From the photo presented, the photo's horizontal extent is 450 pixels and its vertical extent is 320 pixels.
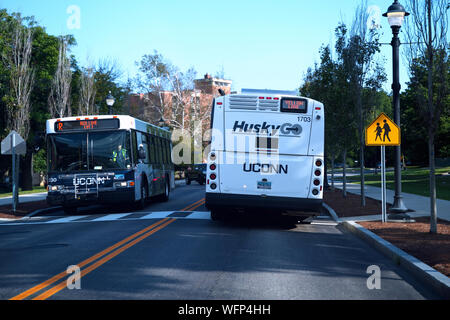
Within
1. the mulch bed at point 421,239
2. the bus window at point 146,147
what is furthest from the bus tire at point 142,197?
the mulch bed at point 421,239

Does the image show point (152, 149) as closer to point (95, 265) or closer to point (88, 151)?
point (88, 151)

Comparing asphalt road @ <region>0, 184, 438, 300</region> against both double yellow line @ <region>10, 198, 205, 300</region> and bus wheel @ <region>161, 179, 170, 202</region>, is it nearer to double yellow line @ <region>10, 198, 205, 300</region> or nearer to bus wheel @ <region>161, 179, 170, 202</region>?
double yellow line @ <region>10, 198, 205, 300</region>

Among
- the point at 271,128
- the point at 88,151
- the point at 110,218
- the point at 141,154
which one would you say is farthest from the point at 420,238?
the point at 88,151

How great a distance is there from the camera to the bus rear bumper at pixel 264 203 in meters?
13.3

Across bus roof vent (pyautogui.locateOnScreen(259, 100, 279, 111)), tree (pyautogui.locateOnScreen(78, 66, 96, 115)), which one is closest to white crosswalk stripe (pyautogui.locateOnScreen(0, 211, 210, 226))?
bus roof vent (pyautogui.locateOnScreen(259, 100, 279, 111))

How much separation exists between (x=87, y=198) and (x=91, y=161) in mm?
1211

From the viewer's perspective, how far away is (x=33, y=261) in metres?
9.09

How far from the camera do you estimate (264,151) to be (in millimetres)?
13586

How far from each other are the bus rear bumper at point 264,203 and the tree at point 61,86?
2362 cm

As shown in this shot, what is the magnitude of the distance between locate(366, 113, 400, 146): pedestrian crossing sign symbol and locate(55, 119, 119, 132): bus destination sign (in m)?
8.40

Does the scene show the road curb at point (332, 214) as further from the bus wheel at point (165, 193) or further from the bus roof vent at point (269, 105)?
the bus wheel at point (165, 193)

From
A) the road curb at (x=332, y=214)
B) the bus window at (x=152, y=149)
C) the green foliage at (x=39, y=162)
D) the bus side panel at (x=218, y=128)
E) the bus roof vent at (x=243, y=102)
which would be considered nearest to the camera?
the bus side panel at (x=218, y=128)
